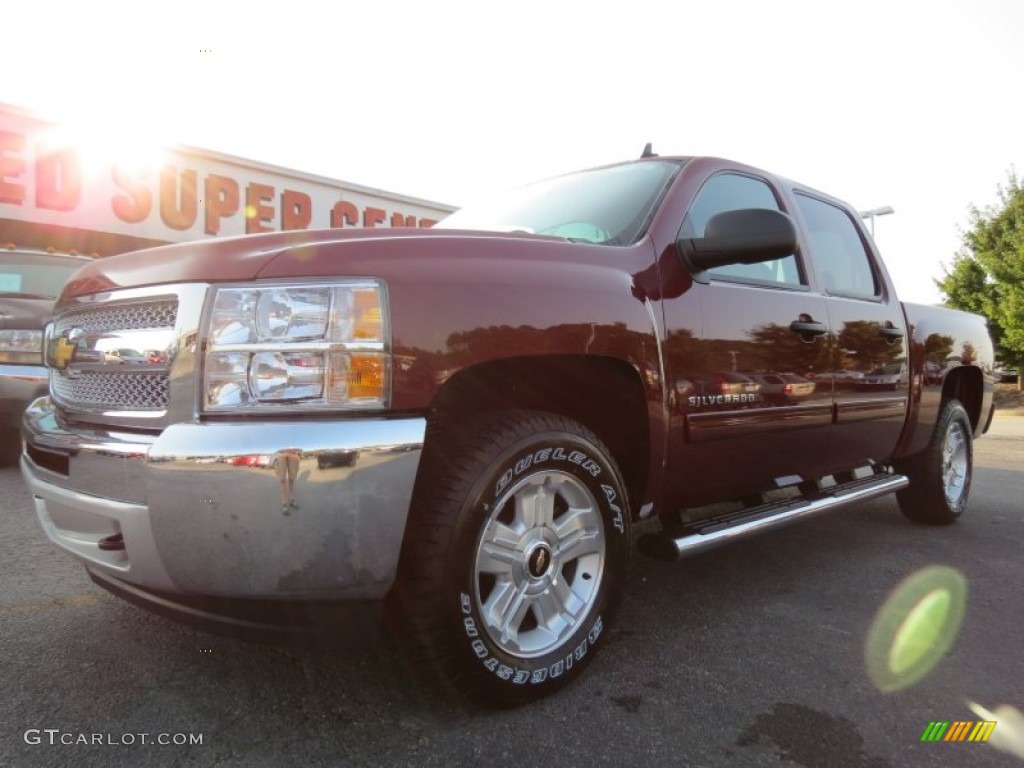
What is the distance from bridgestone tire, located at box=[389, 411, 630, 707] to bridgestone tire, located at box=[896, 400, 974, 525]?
9.93 feet

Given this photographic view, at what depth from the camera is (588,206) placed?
3037 mm

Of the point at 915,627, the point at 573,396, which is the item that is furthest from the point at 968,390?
Answer: the point at 573,396

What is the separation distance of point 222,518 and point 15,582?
1.95 metres

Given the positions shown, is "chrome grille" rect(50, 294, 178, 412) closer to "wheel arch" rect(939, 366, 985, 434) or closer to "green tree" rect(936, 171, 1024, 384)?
"wheel arch" rect(939, 366, 985, 434)

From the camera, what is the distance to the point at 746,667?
2.45 metres

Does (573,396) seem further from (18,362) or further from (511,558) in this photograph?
(18,362)

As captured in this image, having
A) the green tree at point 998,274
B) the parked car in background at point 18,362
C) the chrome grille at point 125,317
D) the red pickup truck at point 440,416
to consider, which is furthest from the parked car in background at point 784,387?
the green tree at point 998,274

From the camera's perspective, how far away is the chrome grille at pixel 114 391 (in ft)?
6.37

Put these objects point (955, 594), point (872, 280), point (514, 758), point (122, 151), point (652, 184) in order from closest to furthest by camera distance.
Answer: point (514, 758), point (652, 184), point (955, 594), point (872, 280), point (122, 151)

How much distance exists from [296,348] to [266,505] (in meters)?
0.39

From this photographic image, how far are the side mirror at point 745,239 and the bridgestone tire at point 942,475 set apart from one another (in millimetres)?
2639

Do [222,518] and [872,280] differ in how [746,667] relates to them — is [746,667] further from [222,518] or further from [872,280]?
[872,280]

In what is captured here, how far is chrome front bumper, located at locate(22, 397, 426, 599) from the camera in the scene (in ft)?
5.59

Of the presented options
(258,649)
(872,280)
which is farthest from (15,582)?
(872,280)
